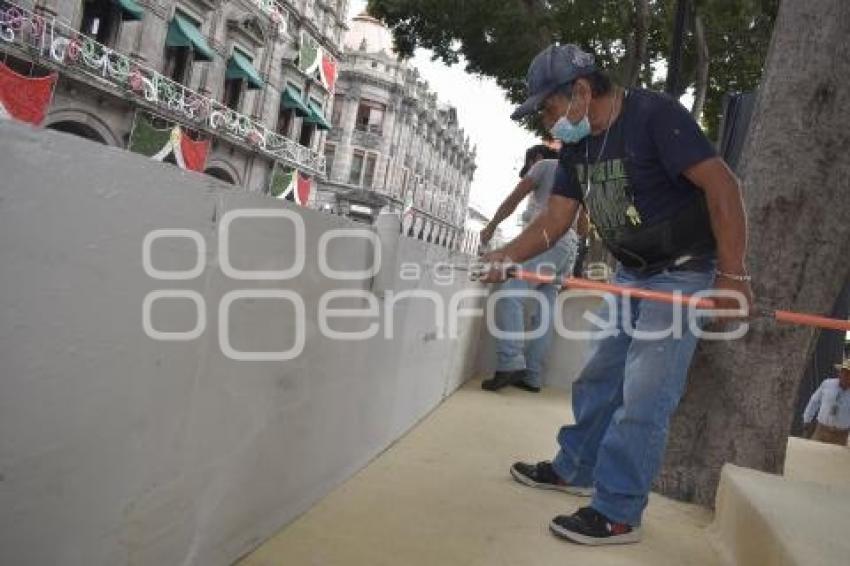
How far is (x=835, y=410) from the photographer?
658cm

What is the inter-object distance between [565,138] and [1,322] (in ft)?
6.31

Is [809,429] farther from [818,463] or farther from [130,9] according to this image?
[130,9]

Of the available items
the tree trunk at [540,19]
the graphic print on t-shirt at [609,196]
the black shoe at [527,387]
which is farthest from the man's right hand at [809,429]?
the tree trunk at [540,19]

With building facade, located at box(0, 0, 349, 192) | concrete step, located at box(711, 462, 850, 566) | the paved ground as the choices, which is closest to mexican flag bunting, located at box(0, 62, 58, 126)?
building facade, located at box(0, 0, 349, 192)

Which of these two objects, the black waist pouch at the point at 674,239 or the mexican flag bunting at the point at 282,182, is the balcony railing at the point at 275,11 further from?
the black waist pouch at the point at 674,239

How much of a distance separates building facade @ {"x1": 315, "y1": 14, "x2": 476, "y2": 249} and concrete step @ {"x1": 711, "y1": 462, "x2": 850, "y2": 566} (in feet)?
115

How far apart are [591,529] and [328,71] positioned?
30.8 metres

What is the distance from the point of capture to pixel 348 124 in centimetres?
3997

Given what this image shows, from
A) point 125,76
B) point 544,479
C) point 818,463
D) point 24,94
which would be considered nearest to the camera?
point 544,479

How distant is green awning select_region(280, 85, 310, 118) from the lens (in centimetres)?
2725

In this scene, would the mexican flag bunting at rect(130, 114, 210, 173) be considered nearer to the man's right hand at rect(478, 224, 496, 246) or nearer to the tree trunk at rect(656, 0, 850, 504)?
the man's right hand at rect(478, 224, 496, 246)

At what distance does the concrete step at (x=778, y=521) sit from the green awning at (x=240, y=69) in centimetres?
2384

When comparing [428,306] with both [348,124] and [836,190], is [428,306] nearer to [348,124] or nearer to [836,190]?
[836,190]

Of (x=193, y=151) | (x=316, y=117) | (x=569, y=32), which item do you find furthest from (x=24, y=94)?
(x=316, y=117)
